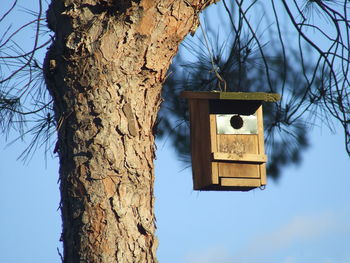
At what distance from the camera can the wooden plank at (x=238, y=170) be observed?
3686 mm

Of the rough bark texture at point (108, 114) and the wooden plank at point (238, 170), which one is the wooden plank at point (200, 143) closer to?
the wooden plank at point (238, 170)

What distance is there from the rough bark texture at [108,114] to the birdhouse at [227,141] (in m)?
0.82

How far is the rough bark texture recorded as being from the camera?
2623mm

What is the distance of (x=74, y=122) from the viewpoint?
273 cm

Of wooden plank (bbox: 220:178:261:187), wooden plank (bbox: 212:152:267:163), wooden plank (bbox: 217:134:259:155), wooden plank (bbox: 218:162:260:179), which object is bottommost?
wooden plank (bbox: 220:178:261:187)

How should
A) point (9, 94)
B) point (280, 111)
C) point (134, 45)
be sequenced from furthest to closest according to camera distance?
point (280, 111), point (9, 94), point (134, 45)

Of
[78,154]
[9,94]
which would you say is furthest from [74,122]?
[9,94]

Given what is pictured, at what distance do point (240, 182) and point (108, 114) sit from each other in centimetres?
116

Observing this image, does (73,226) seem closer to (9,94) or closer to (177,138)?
(9,94)

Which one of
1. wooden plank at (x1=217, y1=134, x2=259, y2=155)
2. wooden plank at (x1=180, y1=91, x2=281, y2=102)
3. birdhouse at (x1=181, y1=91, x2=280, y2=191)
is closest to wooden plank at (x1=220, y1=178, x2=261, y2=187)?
birdhouse at (x1=181, y1=91, x2=280, y2=191)

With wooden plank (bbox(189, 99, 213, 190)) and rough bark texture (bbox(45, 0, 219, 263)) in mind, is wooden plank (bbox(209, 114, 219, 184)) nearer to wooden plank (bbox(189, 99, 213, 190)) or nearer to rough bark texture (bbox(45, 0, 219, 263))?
wooden plank (bbox(189, 99, 213, 190))

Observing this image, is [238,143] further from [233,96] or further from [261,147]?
[233,96]

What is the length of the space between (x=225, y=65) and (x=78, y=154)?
1.66 metres

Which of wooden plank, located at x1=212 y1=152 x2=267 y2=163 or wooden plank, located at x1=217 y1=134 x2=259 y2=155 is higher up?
wooden plank, located at x1=217 y1=134 x2=259 y2=155
